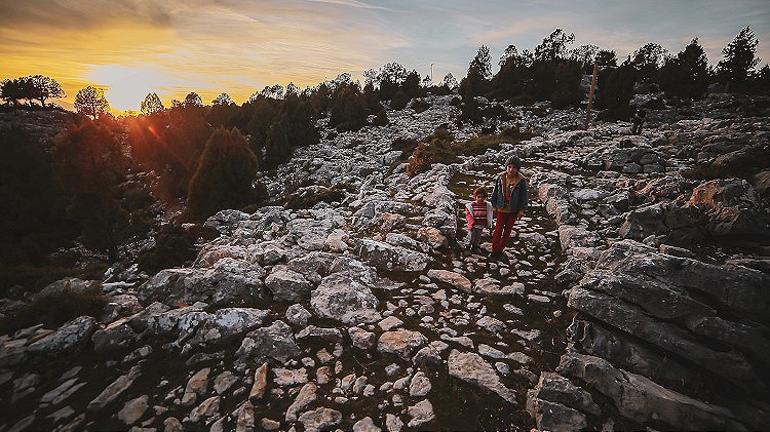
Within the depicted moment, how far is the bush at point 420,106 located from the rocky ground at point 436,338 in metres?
43.9

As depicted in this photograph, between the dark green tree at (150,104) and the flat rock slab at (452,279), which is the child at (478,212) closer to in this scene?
the flat rock slab at (452,279)

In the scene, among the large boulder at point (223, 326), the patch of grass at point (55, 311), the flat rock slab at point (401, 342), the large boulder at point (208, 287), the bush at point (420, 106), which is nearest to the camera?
the flat rock slab at point (401, 342)

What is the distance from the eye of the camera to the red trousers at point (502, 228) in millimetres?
7770

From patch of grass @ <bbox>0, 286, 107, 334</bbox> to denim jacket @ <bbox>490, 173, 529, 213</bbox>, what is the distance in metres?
8.55

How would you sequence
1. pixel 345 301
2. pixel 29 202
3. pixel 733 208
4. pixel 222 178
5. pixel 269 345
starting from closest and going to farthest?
pixel 269 345 < pixel 345 301 < pixel 733 208 < pixel 222 178 < pixel 29 202

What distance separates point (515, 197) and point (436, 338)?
149 inches

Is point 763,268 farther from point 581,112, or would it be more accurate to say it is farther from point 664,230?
point 581,112

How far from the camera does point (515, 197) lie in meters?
7.41

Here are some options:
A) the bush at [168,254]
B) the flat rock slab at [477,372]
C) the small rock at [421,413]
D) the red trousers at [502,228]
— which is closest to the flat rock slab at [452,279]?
the red trousers at [502,228]

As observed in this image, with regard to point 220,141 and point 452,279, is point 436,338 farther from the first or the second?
point 220,141

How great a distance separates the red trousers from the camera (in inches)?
306

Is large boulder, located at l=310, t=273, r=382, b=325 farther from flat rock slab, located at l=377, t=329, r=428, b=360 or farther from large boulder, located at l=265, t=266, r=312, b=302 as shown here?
flat rock slab, located at l=377, t=329, r=428, b=360

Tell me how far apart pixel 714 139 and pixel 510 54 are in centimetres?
5387

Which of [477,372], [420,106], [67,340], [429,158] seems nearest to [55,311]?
[67,340]
